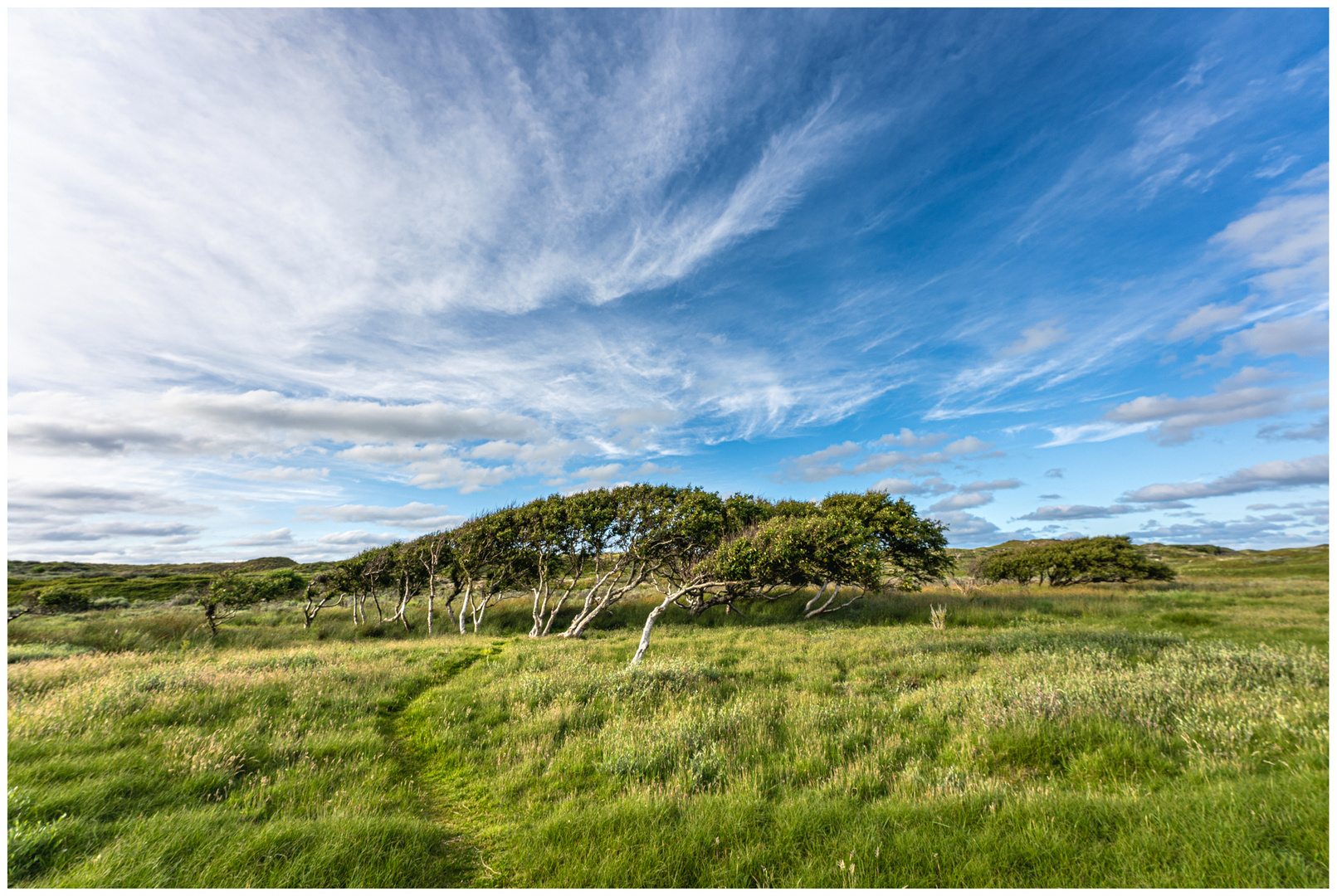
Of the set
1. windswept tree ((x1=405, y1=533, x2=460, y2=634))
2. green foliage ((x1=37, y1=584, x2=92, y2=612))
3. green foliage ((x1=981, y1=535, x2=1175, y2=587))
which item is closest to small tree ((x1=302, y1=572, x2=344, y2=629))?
windswept tree ((x1=405, y1=533, x2=460, y2=634))

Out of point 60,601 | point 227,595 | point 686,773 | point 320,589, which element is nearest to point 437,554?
point 320,589

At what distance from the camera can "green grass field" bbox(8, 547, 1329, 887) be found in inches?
187

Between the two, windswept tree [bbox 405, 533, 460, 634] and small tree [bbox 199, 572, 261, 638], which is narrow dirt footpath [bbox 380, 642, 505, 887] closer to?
windswept tree [bbox 405, 533, 460, 634]

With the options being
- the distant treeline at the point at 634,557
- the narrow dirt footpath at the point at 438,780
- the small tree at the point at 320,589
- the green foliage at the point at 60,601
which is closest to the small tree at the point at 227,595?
the distant treeline at the point at 634,557

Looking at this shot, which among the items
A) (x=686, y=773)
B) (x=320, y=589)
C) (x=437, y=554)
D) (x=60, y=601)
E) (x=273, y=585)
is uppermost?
(x=437, y=554)

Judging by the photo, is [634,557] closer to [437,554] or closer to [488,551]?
[488,551]

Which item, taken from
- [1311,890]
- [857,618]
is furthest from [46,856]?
[857,618]

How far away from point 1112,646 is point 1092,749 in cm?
1161

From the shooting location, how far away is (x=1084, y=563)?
48812 millimetres

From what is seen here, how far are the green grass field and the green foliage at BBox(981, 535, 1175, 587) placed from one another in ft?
142

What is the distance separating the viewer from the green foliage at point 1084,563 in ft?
154

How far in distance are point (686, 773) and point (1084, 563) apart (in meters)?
60.1

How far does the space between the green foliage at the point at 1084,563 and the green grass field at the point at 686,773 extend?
142ft

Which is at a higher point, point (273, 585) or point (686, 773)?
point (273, 585)
